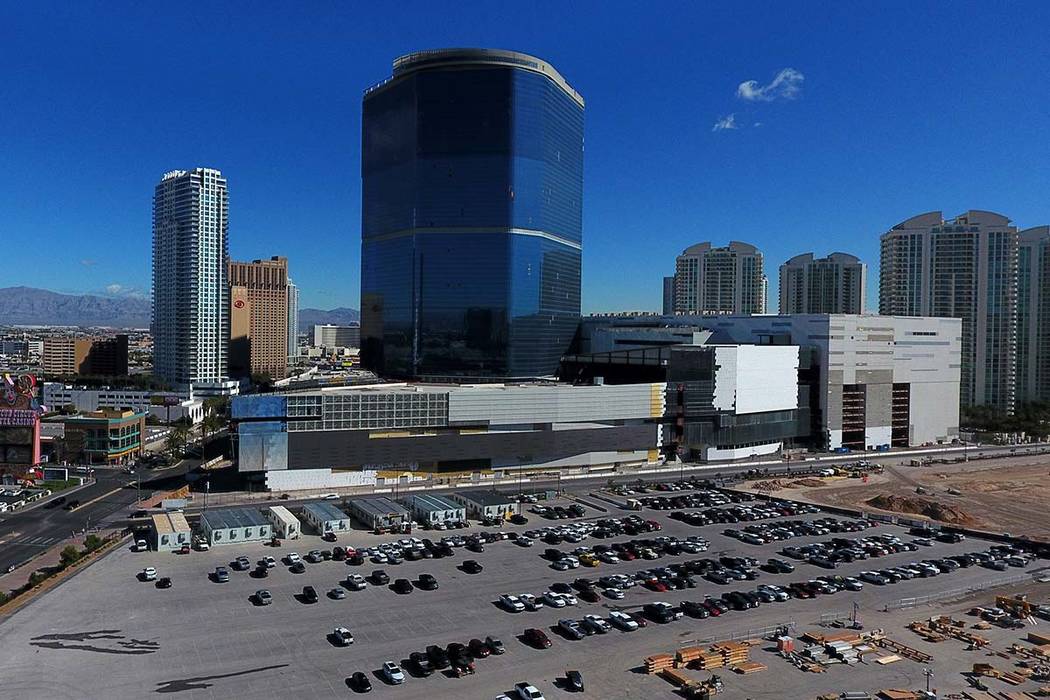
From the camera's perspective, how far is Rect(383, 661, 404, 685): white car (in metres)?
31.8

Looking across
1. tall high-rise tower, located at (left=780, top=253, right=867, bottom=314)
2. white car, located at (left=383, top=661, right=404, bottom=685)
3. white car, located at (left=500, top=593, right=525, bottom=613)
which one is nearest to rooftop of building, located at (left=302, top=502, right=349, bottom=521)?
white car, located at (left=500, top=593, right=525, bottom=613)

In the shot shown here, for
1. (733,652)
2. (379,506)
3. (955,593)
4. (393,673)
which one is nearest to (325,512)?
(379,506)

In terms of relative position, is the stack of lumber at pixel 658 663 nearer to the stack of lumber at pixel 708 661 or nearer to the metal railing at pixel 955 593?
the stack of lumber at pixel 708 661

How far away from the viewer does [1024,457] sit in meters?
105

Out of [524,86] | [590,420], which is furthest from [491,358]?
[524,86]

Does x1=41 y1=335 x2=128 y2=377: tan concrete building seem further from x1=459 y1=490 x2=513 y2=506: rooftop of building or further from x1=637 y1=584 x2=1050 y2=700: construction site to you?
x1=637 y1=584 x2=1050 y2=700: construction site

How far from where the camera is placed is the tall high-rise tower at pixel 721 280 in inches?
7190

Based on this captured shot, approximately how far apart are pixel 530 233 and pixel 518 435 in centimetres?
4456

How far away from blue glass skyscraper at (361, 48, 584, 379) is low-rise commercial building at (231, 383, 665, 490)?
26787 mm

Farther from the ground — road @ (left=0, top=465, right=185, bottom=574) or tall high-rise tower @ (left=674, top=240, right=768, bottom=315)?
tall high-rise tower @ (left=674, top=240, right=768, bottom=315)

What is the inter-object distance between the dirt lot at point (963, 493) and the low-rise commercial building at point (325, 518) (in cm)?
4187

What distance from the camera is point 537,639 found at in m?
35.9

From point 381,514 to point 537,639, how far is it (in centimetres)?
2480

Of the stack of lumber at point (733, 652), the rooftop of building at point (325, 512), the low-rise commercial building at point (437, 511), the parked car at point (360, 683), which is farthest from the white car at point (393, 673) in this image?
the low-rise commercial building at point (437, 511)
